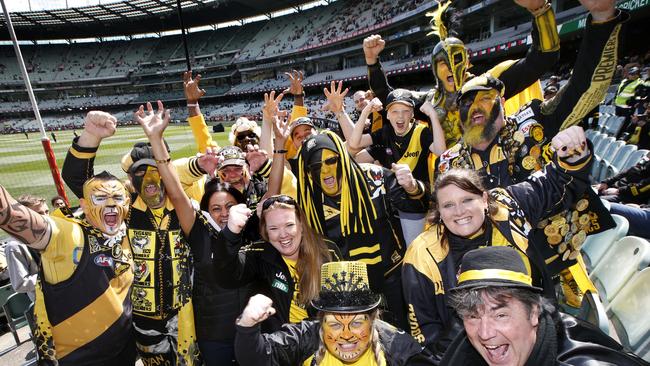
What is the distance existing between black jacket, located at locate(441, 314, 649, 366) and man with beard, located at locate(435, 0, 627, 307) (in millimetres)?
705

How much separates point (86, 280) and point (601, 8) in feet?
11.4

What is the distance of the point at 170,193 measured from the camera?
236cm

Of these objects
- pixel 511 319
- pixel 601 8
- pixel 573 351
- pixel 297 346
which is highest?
pixel 601 8

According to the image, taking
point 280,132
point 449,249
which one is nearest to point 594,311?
point 449,249

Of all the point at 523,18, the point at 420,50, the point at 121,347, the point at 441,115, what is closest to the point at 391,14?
the point at 420,50

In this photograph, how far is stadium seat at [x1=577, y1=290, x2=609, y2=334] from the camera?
2.09 m

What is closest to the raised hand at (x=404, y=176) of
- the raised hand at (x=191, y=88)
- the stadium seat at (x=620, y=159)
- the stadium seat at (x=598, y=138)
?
the raised hand at (x=191, y=88)

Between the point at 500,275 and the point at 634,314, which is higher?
the point at 500,275

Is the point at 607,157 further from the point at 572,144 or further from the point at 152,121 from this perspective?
the point at 152,121

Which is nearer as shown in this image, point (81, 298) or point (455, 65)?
point (81, 298)

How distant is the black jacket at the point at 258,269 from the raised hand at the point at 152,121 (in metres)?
0.81

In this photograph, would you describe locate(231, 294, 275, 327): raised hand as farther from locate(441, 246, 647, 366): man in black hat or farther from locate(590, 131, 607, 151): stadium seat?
locate(590, 131, 607, 151): stadium seat

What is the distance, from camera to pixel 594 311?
2250mm

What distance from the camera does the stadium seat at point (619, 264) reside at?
252 centimetres
